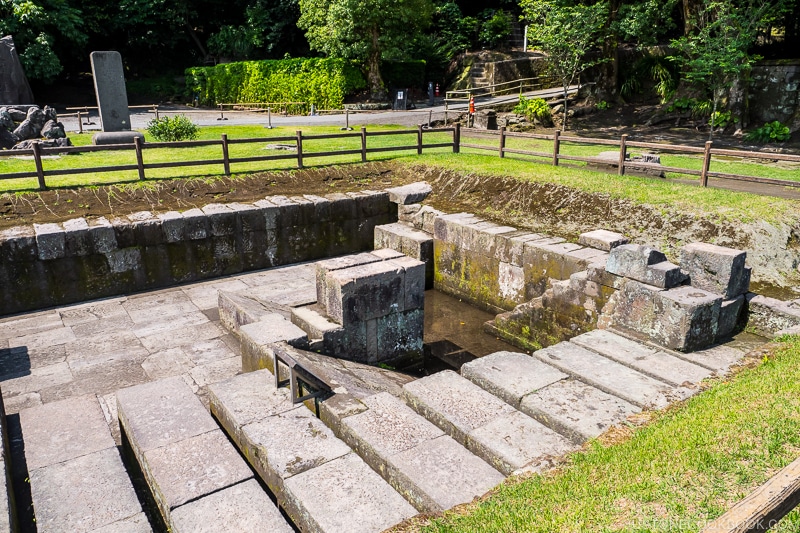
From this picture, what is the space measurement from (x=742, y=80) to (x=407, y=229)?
1644cm

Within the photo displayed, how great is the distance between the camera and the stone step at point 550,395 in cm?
430

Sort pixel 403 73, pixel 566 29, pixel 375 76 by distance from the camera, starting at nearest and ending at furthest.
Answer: pixel 566 29 → pixel 375 76 → pixel 403 73

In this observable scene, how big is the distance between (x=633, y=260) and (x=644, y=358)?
128 centimetres

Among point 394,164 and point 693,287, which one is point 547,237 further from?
point 394,164

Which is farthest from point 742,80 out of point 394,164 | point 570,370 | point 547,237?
point 570,370

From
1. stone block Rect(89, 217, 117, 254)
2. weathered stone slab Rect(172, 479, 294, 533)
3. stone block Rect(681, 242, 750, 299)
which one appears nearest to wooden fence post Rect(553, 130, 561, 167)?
stone block Rect(681, 242, 750, 299)

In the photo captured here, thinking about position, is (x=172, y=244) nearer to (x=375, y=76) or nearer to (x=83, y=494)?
(x=83, y=494)

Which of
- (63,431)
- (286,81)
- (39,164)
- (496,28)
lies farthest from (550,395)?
(496,28)

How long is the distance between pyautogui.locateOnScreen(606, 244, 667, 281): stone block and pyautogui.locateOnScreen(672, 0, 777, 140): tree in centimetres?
1406

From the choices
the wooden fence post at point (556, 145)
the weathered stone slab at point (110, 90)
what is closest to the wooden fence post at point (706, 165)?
the wooden fence post at point (556, 145)

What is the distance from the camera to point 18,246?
8141 millimetres

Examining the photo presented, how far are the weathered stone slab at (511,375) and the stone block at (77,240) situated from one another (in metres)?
6.55

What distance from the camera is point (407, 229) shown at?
10.3 m

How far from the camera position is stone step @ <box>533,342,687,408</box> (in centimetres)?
460
